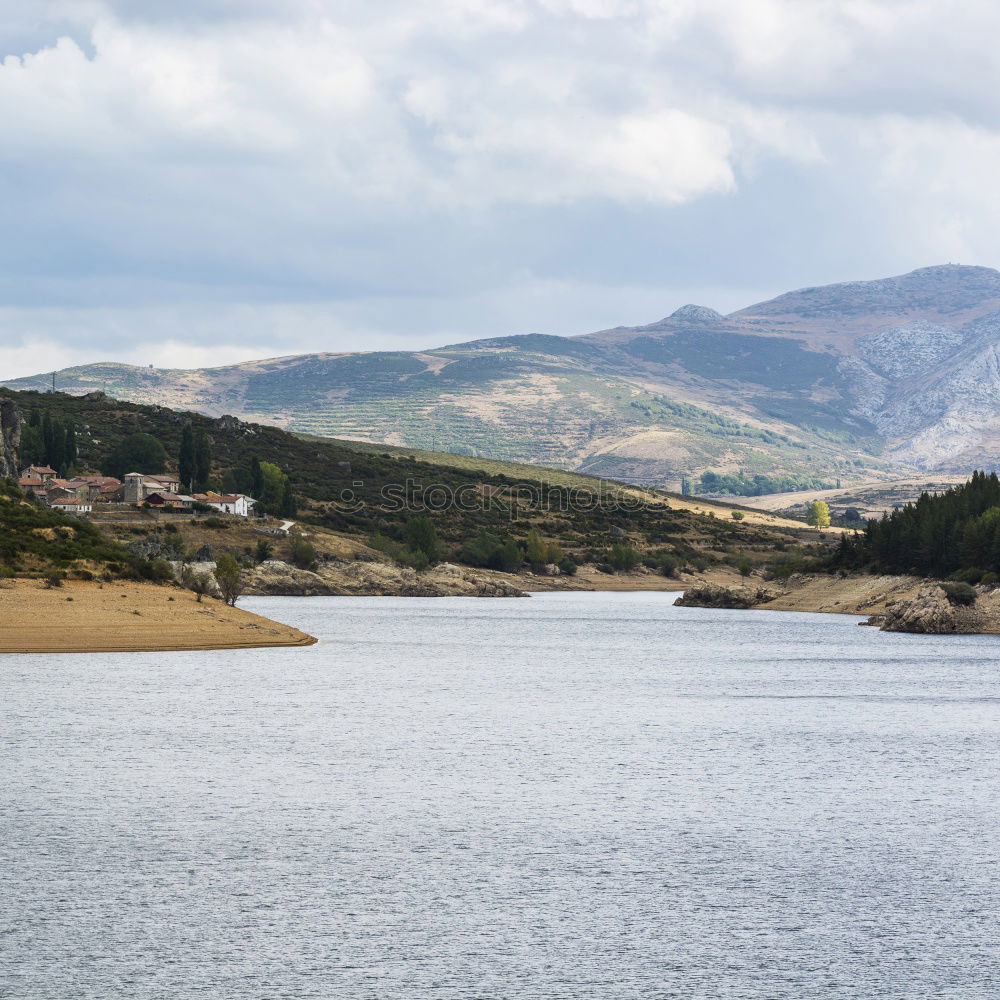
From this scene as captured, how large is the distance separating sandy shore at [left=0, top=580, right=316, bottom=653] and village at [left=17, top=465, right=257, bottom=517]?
81.0 m

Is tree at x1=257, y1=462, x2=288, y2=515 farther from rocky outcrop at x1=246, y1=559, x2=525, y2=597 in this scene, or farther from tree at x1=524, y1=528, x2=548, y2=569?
tree at x1=524, y1=528, x2=548, y2=569

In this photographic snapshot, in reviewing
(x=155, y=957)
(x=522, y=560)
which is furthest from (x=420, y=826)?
(x=522, y=560)

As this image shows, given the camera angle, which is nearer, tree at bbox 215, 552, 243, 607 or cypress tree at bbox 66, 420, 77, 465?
tree at bbox 215, 552, 243, 607

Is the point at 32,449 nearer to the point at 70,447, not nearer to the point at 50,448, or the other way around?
the point at 50,448

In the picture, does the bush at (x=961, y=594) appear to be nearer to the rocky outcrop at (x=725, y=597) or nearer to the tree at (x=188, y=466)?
the rocky outcrop at (x=725, y=597)

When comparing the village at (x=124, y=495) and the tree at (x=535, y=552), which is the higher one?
the village at (x=124, y=495)

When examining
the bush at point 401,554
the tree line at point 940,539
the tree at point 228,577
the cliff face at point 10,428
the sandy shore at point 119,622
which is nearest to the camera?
the sandy shore at point 119,622

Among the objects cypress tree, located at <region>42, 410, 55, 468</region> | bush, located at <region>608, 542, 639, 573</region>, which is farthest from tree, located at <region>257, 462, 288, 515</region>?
bush, located at <region>608, 542, 639, 573</region>

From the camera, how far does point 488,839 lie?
100 feet

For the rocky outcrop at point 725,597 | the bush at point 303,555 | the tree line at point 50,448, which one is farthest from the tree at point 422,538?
the tree line at point 50,448

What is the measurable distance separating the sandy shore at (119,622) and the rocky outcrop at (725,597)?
3009 inches

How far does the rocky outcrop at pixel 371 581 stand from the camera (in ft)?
489

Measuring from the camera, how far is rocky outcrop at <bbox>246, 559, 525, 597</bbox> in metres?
149

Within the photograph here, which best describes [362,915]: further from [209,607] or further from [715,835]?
[209,607]
